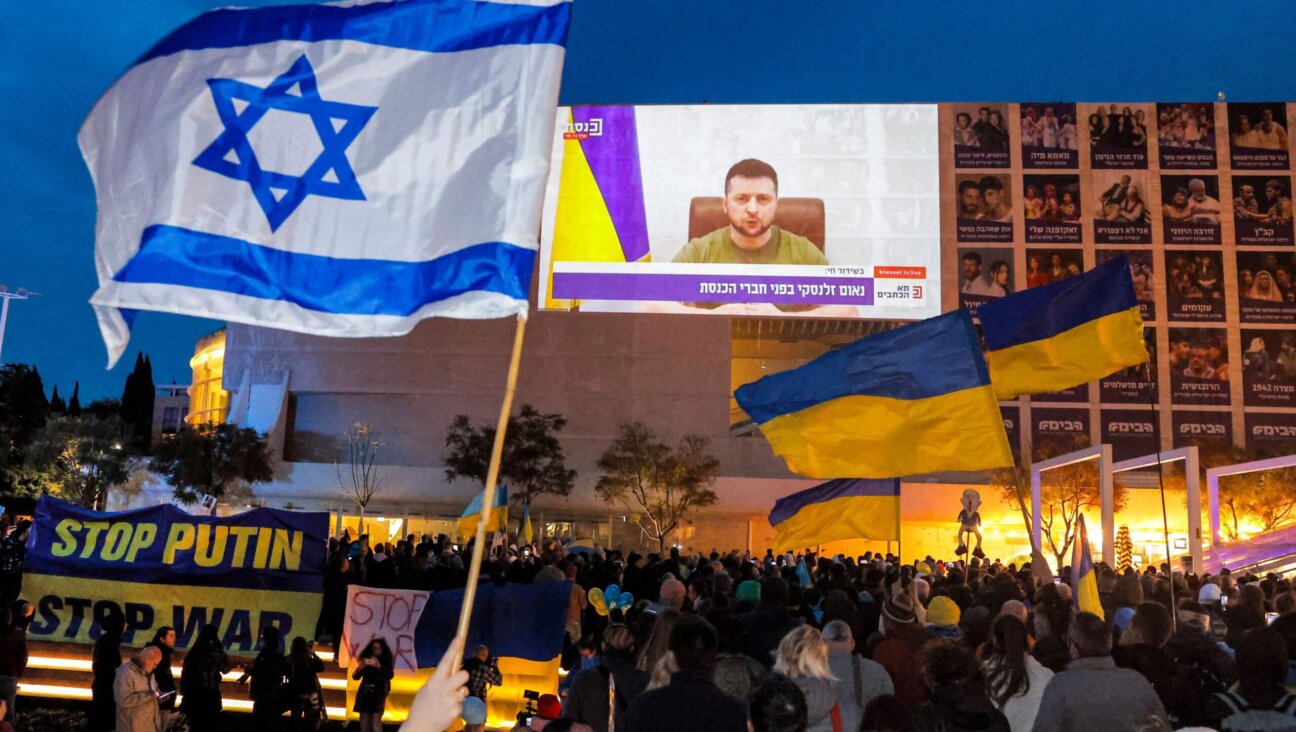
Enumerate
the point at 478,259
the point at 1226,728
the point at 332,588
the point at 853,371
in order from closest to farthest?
the point at 478,259 → the point at 1226,728 → the point at 853,371 → the point at 332,588

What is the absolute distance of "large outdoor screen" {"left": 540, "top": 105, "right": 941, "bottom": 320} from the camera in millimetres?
44562

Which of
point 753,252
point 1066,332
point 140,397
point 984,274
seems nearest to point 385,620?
point 1066,332

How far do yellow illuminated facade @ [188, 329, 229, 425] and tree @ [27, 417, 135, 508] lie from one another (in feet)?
59.1

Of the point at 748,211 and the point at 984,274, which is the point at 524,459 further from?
the point at 984,274

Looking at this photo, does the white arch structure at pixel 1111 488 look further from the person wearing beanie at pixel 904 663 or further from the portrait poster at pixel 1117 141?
the portrait poster at pixel 1117 141

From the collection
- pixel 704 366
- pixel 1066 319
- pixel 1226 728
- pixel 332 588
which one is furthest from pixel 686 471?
pixel 1226 728

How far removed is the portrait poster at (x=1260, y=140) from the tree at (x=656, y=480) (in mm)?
30277

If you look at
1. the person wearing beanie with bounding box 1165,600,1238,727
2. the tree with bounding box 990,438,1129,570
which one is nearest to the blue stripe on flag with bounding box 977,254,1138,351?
the person wearing beanie with bounding box 1165,600,1238,727

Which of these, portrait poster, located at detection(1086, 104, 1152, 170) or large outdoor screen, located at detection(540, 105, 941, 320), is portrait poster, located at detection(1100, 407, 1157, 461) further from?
large outdoor screen, located at detection(540, 105, 941, 320)

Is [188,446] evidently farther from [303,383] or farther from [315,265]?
[315,265]

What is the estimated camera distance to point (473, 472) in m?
46.6

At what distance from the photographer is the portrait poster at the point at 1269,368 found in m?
52.3

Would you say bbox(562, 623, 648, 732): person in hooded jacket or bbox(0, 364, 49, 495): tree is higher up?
bbox(0, 364, 49, 495): tree

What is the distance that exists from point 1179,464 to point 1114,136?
16912 mm
